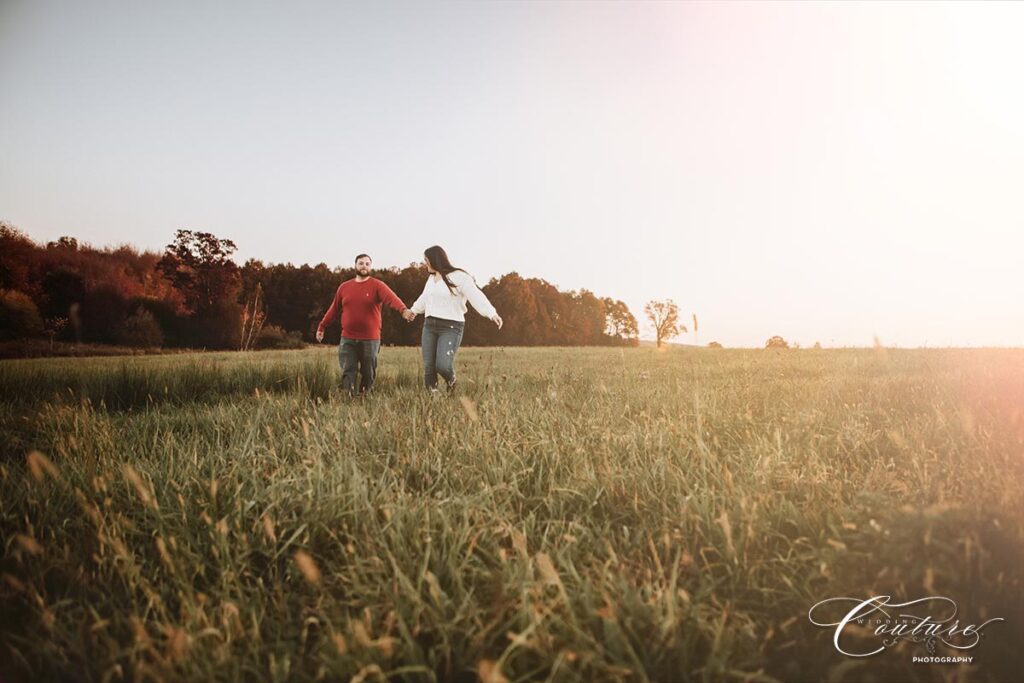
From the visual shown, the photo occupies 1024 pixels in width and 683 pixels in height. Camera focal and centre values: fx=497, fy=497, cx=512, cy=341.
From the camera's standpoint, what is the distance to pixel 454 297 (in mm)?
7805

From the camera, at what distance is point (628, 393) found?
6672mm

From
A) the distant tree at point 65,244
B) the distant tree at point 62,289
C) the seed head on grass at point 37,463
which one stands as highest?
the distant tree at point 65,244

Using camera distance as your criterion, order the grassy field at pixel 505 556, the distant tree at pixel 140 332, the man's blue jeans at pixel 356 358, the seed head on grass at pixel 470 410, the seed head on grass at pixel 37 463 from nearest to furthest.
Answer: the grassy field at pixel 505 556 < the seed head on grass at pixel 37 463 < the seed head on grass at pixel 470 410 < the man's blue jeans at pixel 356 358 < the distant tree at pixel 140 332

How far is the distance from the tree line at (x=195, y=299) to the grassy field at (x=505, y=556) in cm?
2286

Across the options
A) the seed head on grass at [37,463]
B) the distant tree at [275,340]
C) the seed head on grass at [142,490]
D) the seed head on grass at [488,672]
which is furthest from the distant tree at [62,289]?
the seed head on grass at [488,672]

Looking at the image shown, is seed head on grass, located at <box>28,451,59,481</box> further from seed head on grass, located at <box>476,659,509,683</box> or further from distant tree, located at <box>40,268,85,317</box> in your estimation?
distant tree, located at <box>40,268,85,317</box>

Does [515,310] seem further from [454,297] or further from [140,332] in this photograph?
[454,297]

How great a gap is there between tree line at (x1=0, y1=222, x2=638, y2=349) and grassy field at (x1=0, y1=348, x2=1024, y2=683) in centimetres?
2286

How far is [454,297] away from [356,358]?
1.90 m

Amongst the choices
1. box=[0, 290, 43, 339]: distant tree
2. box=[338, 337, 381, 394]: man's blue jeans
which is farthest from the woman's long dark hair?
box=[0, 290, 43, 339]: distant tree

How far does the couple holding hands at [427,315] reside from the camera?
304 inches

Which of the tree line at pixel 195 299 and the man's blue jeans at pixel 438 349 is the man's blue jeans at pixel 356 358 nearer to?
the man's blue jeans at pixel 438 349

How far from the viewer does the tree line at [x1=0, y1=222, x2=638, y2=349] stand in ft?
95.7

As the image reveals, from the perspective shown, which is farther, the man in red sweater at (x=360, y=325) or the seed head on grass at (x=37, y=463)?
the man in red sweater at (x=360, y=325)
